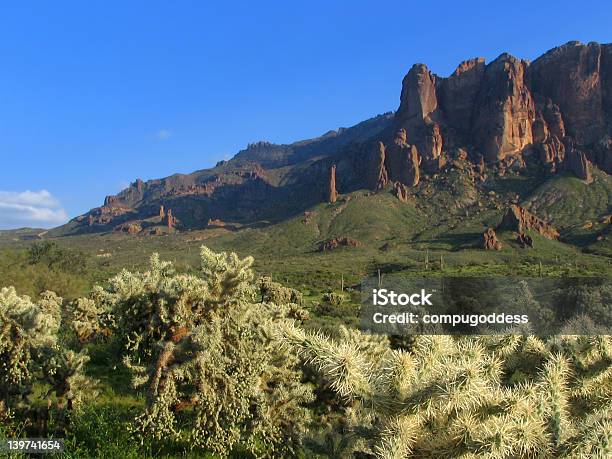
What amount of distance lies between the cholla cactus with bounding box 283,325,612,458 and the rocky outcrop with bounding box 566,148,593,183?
15336 centimetres

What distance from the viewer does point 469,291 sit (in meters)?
20.0

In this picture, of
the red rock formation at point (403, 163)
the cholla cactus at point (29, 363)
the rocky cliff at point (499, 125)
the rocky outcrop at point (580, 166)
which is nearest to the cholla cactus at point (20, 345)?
the cholla cactus at point (29, 363)

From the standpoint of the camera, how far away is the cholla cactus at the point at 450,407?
3.39 m

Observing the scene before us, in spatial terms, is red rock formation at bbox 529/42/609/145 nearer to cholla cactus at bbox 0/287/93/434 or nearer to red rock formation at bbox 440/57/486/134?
red rock formation at bbox 440/57/486/134

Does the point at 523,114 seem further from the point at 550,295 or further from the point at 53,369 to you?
the point at 53,369

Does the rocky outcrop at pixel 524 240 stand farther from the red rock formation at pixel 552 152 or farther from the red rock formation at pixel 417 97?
the red rock formation at pixel 417 97

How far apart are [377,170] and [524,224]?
220ft

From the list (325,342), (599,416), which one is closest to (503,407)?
(599,416)

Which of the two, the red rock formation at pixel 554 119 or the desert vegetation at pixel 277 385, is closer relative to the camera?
the desert vegetation at pixel 277 385

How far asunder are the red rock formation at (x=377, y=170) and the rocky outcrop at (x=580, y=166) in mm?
58477

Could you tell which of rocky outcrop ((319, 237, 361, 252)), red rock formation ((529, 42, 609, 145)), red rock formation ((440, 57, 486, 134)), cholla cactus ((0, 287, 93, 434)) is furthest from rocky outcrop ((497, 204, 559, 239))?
cholla cactus ((0, 287, 93, 434))

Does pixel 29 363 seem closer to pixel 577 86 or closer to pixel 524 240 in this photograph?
pixel 524 240

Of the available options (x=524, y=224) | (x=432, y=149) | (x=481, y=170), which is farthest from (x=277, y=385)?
(x=432, y=149)

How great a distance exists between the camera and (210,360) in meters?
6.82
